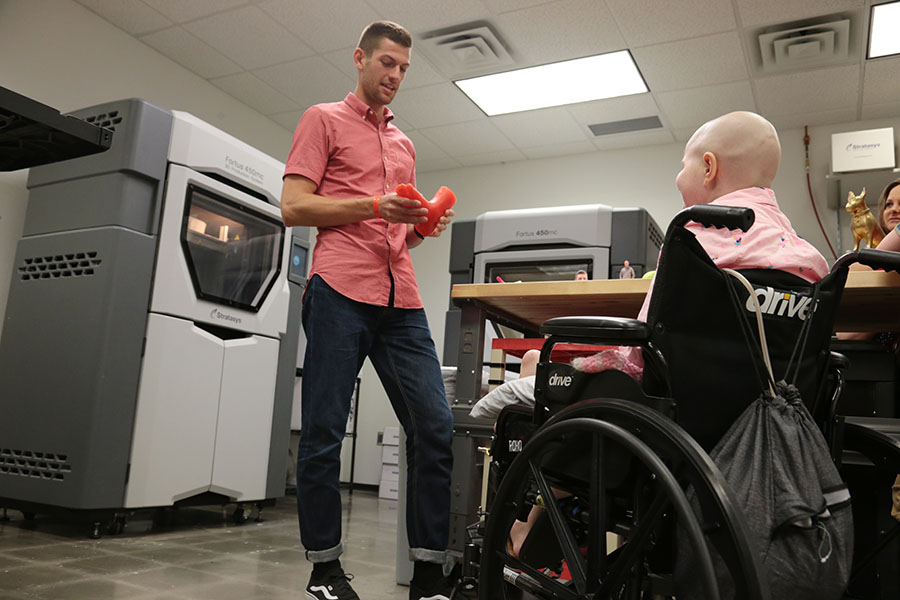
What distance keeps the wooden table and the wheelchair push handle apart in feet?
1.88

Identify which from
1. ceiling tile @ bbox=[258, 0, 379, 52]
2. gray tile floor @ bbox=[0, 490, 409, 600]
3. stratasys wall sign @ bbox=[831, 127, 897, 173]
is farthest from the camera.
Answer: stratasys wall sign @ bbox=[831, 127, 897, 173]

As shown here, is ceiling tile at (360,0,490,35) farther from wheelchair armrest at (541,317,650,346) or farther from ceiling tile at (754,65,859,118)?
wheelchair armrest at (541,317,650,346)

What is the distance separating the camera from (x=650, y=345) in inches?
36.0

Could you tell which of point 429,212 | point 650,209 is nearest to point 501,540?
point 429,212

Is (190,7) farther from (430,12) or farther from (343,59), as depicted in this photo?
(430,12)

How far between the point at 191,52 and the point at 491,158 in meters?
2.27

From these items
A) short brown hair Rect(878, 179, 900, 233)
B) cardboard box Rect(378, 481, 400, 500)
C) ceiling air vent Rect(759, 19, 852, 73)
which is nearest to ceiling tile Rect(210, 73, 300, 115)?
cardboard box Rect(378, 481, 400, 500)

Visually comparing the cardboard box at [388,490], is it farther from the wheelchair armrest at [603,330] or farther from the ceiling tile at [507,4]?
the wheelchair armrest at [603,330]

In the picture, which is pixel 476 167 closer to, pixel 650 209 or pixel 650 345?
pixel 650 209

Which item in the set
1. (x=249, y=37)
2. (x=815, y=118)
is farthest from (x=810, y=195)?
(x=249, y=37)

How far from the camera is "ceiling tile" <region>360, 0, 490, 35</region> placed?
3357mm

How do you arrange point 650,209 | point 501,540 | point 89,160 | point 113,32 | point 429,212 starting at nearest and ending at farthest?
point 501,540
point 429,212
point 89,160
point 113,32
point 650,209

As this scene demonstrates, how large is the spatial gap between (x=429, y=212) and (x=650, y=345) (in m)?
0.79

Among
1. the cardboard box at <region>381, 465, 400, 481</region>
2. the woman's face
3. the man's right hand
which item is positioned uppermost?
the woman's face
